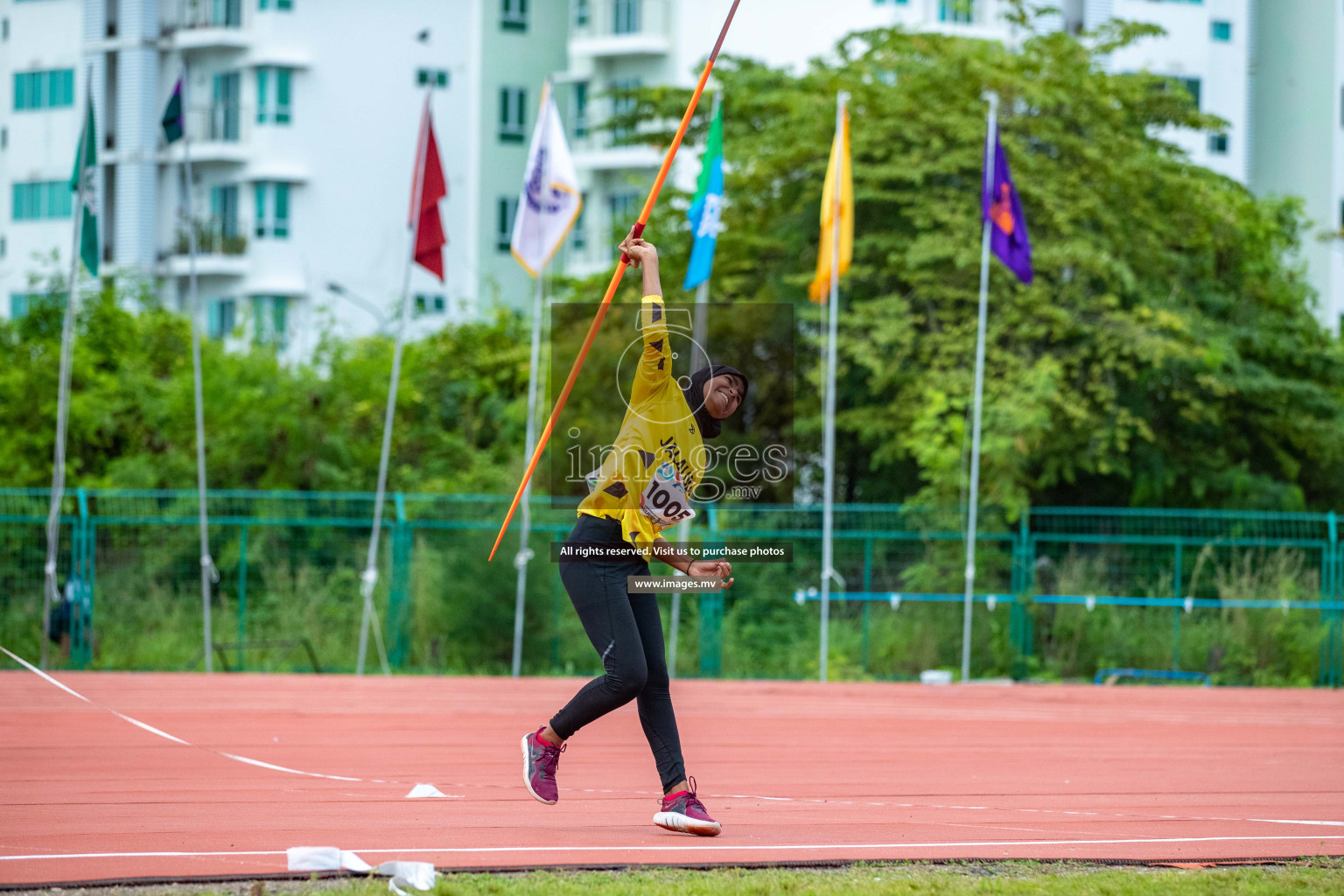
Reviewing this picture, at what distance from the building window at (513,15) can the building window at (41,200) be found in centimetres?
1290

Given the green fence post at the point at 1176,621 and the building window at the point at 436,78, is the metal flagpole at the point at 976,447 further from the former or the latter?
the building window at the point at 436,78

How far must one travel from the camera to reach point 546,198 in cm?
1574

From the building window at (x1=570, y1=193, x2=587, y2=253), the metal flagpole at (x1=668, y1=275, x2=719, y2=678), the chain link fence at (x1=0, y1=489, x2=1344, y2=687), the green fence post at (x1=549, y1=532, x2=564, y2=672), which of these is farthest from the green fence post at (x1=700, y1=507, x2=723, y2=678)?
the building window at (x1=570, y1=193, x2=587, y2=253)

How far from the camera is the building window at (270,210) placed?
40.5 metres

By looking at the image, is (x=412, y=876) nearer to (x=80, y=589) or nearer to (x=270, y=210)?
(x=80, y=589)

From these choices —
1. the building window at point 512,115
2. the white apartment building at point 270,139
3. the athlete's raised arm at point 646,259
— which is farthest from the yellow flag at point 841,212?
the building window at point 512,115

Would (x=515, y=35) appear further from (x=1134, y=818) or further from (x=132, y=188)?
(x=1134, y=818)

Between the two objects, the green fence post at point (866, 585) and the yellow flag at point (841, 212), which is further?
the green fence post at point (866, 585)

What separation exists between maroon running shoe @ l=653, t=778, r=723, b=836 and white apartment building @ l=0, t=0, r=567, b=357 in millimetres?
34584

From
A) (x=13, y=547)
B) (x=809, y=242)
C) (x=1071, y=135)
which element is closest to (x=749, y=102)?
(x=809, y=242)

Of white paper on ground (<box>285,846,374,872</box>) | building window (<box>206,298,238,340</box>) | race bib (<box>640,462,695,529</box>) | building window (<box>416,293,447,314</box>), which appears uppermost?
building window (<box>416,293,447,314</box>)

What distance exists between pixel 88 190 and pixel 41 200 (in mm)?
27894

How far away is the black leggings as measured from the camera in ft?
19.3

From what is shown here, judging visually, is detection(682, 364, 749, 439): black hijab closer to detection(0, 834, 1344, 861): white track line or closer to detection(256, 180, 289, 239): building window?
detection(0, 834, 1344, 861): white track line
